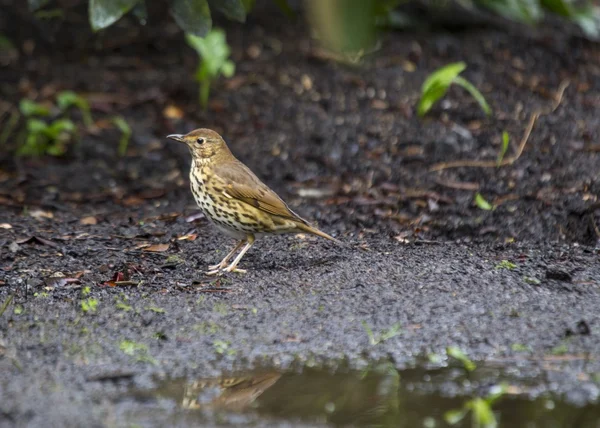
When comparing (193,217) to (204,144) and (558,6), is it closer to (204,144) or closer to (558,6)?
(204,144)

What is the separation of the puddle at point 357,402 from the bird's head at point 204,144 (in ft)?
7.95

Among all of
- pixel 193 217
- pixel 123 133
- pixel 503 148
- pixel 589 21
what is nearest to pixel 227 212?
pixel 193 217

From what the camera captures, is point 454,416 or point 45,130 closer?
point 454,416

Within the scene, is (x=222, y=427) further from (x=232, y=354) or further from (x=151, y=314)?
(x=151, y=314)

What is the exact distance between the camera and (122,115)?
8805 mm

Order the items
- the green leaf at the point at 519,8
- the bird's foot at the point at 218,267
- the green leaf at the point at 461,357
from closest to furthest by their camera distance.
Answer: the green leaf at the point at 461,357, the bird's foot at the point at 218,267, the green leaf at the point at 519,8

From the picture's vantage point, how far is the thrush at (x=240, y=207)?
5.74 m

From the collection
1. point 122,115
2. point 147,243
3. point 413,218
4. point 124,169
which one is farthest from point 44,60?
point 413,218

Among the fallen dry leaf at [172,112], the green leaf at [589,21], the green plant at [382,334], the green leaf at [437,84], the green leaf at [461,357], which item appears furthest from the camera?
the green leaf at [589,21]

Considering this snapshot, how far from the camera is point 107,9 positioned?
3.97 metres

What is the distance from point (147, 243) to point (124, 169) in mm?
1965

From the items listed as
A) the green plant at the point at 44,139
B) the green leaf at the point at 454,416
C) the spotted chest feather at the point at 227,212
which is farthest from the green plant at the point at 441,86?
the green leaf at the point at 454,416

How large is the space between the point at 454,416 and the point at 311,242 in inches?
104

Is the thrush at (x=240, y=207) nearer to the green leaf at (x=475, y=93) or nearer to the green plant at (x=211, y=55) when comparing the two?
the green leaf at (x=475, y=93)
